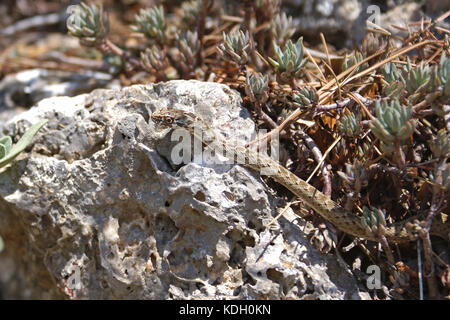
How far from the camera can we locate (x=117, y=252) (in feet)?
9.98

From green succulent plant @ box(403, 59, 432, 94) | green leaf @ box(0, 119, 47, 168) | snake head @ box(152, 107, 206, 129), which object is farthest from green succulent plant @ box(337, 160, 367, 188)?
green leaf @ box(0, 119, 47, 168)

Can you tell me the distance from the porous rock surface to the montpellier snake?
12 cm

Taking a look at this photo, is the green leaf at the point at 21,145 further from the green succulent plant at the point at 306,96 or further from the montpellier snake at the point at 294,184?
the green succulent plant at the point at 306,96

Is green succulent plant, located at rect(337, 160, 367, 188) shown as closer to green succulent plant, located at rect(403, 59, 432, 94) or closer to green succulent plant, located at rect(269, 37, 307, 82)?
green succulent plant, located at rect(403, 59, 432, 94)

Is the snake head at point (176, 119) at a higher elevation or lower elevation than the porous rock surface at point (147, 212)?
higher

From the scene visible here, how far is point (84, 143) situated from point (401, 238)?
252cm

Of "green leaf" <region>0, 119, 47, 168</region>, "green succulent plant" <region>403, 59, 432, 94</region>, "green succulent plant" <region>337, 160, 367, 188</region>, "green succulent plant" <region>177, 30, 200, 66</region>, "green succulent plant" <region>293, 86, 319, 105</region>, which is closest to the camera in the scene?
"green succulent plant" <region>403, 59, 432, 94</region>

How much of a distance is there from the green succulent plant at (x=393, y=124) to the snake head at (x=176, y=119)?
1.25m

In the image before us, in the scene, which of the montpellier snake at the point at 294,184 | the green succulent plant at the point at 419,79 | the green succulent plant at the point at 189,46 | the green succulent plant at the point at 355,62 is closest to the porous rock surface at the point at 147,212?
the montpellier snake at the point at 294,184

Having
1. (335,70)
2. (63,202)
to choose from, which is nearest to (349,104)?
(335,70)

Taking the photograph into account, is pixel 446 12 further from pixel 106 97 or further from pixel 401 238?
pixel 106 97

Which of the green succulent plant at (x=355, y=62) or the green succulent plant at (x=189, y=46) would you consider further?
the green succulent plant at (x=189, y=46)

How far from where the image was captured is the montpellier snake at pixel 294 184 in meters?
2.82

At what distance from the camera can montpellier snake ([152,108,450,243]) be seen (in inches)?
111
